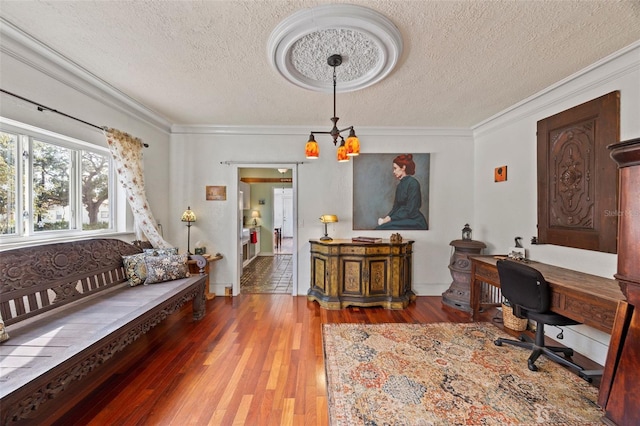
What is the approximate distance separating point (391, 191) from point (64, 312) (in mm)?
4047

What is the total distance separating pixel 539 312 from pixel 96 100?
4848 millimetres

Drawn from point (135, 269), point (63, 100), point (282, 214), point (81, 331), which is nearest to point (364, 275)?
point (135, 269)

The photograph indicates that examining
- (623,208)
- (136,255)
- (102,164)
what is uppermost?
(102,164)

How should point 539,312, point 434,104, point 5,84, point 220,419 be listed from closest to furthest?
point 220,419 → point 5,84 → point 539,312 → point 434,104

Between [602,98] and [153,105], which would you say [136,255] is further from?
[602,98]

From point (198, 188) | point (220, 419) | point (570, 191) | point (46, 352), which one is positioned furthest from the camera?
point (198, 188)

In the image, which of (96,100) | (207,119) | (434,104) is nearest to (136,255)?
(96,100)

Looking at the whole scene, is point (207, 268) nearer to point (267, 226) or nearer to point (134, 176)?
point (134, 176)

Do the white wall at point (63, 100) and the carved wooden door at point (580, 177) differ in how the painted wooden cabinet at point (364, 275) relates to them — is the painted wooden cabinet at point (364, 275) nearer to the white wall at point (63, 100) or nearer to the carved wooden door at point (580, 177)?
the carved wooden door at point (580, 177)

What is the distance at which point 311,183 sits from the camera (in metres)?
4.13

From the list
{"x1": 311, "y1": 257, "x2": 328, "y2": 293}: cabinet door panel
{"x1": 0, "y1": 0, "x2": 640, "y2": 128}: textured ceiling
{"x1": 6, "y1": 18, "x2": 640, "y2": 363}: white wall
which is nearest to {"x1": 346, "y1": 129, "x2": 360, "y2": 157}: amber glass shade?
{"x1": 0, "y1": 0, "x2": 640, "y2": 128}: textured ceiling

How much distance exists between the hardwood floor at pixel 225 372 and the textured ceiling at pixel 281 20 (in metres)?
2.72

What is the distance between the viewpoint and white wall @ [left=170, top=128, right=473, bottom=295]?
4.08 metres

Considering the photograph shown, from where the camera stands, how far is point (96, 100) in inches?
108
